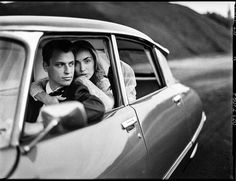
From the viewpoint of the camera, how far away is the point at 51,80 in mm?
2740

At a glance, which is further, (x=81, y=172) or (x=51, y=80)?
(x=51, y=80)

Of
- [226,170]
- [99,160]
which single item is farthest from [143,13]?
[99,160]

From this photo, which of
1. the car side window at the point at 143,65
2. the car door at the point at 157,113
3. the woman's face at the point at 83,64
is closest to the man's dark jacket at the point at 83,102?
the woman's face at the point at 83,64

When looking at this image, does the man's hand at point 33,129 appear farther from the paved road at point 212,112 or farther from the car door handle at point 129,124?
the paved road at point 212,112

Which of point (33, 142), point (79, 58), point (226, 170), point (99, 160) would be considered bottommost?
point (226, 170)

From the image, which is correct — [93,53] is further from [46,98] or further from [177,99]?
[177,99]

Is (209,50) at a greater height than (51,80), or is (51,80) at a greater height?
(51,80)

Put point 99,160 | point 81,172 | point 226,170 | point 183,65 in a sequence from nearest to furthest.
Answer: point 81,172, point 99,160, point 226,170, point 183,65

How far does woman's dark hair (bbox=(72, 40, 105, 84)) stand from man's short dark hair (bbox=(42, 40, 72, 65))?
0.21 m

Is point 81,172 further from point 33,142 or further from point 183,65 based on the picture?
point 183,65

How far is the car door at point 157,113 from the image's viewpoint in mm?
2719

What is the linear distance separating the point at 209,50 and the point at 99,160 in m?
11.1

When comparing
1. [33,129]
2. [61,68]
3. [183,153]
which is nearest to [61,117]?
[33,129]

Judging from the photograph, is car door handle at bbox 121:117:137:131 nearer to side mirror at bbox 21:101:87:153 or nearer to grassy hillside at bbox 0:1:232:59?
side mirror at bbox 21:101:87:153
